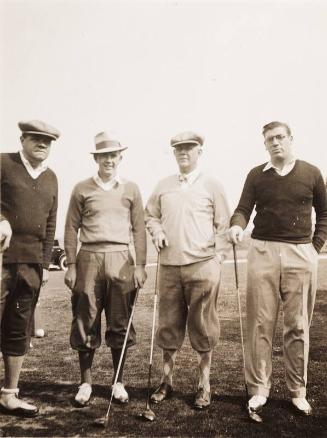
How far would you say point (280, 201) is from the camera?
3398mm

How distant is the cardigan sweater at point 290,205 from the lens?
3.38 m

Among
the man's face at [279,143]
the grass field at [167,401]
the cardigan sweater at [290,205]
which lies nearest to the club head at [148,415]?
→ the grass field at [167,401]

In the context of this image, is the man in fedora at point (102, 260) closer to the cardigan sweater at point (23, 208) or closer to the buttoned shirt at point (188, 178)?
the cardigan sweater at point (23, 208)

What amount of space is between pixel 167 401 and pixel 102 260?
3.72 ft

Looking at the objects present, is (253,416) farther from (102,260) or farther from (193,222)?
(102,260)

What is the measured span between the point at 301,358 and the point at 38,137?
2439mm

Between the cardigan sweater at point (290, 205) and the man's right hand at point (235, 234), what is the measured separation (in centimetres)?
6

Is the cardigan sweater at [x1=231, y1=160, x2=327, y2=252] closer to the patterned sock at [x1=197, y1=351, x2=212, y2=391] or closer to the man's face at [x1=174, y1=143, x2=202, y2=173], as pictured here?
the man's face at [x1=174, y1=143, x2=202, y2=173]

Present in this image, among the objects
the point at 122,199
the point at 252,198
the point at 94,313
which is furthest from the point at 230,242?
the point at 94,313

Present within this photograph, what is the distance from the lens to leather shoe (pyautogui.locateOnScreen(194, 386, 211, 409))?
3.34 meters

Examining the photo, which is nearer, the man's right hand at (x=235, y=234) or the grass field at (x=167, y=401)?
the grass field at (x=167, y=401)

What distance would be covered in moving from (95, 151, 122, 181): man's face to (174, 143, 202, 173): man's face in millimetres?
454

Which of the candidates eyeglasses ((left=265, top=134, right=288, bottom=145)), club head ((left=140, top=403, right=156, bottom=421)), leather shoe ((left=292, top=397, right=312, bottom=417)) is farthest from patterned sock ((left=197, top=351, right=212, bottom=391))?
eyeglasses ((left=265, top=134, right=288, bottom=145))

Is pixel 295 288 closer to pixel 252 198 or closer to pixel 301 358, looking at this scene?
pixel 301 358
